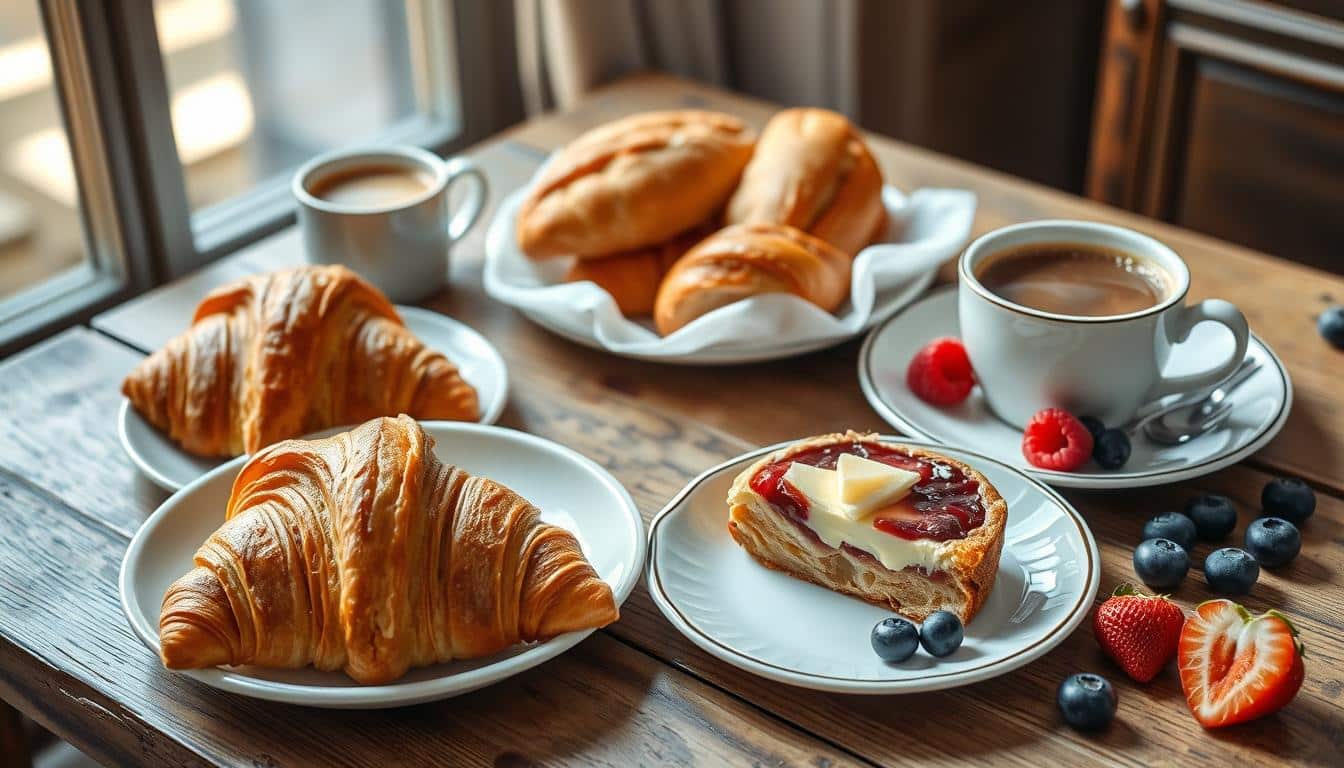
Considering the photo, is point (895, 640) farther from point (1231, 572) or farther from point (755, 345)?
point (755, 345)

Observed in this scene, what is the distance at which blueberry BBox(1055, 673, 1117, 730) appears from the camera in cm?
87

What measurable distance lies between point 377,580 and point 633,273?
59 centimetres

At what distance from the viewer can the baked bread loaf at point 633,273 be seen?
4.50 feet

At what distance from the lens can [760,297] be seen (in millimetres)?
1239

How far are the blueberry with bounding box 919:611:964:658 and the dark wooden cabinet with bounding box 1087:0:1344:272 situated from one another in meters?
1.43

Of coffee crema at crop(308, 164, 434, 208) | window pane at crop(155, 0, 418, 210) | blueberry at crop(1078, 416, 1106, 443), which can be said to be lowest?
window pane at crop(155, 0, 418, 210)

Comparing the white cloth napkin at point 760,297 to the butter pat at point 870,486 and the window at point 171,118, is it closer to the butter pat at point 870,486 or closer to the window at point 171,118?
the butter pat at point 870,486

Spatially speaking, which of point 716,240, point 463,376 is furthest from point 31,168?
point 716,240

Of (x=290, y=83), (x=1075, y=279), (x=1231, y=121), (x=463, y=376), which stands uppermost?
(x=1075, y=279)

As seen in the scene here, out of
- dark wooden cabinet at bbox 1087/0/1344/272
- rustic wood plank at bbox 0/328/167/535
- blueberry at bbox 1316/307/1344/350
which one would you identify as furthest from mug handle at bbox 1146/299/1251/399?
dark wooden cabinet at bbox 1087/0/1344/272

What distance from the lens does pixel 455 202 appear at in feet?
5.52

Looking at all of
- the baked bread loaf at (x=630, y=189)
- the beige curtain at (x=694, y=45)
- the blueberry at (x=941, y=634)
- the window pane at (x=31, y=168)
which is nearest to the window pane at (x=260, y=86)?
the window pane at (x=31, y=168)

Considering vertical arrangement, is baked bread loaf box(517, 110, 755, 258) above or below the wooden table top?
above

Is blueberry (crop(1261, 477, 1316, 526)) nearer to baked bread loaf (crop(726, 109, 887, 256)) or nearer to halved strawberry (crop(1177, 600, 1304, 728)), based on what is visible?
halved strawberry (crop(1177, 600, 1304, 728))
